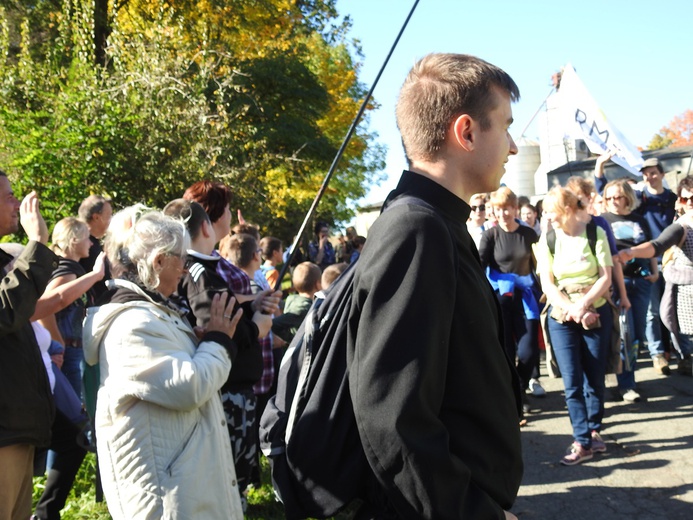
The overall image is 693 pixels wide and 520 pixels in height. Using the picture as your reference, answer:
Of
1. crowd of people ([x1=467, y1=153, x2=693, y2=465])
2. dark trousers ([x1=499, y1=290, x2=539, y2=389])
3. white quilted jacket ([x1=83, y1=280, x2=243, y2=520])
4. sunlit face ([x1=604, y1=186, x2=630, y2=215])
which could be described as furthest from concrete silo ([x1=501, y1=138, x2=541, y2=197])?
white quilted jacket ([x1=83, y1=280, x2=243, y2=520])

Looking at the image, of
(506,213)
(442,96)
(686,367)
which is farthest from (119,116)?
(442,96)

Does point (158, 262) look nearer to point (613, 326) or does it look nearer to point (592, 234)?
point (592, 234)

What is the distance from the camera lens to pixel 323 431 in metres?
1.85

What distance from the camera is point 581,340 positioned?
5.60m

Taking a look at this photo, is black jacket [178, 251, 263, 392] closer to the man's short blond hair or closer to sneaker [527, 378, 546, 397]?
the man's short blond hair

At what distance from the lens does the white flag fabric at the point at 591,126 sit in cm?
1034

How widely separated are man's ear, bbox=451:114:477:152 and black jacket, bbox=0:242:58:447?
2042mm

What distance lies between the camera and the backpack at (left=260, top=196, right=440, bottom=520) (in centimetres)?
184

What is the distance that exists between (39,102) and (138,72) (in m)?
1.45

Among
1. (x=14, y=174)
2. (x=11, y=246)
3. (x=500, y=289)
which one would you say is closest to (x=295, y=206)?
(x=14, y=174)

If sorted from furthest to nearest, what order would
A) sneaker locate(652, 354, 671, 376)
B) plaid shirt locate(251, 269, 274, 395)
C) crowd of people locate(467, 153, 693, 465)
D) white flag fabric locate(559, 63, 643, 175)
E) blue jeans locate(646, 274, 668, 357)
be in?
white flag fabric locate(559, 63, 643, 175) → blue jeans locate(646, 274, 668, 357) → sneaker locate(652, 354, 671, 376) → crowd of people locate(467, 153, 693, 465) → plaid shirt locate(251, 269, 274, 395)

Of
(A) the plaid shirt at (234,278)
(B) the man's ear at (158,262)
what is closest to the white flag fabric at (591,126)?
(A) the plaid shirt at (234,278)

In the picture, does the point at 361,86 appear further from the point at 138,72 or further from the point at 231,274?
the point at 231,274

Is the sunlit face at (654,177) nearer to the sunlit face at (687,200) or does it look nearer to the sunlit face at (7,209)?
the sunlit face at (687,200)
